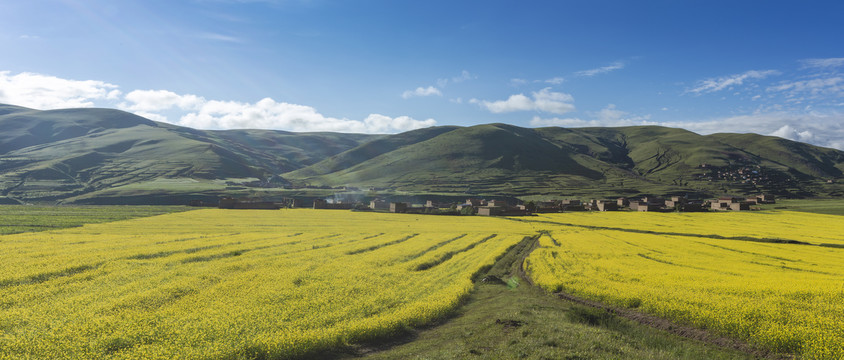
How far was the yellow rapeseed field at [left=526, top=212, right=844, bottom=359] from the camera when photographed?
15836 mm

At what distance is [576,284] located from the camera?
24.5 m

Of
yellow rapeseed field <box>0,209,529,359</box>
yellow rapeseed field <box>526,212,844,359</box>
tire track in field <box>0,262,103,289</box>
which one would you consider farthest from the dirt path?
tire track in field <box>0,262,103,289</box>

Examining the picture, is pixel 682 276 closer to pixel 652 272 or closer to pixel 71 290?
pixel 652 272

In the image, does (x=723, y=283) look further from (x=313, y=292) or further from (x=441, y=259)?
(x=313, y=292)

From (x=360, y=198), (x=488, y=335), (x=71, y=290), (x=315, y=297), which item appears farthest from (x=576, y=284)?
(x=360, y=198)

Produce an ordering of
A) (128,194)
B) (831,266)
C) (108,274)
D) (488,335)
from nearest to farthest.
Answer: (488,335) → (108,274) → (831,266) → (128,194)

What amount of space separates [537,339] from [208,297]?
53.5ft

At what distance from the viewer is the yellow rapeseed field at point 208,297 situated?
13.5 metres

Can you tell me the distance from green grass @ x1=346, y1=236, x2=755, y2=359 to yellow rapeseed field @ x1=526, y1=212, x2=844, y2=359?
2049 millimetres

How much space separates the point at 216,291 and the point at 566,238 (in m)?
45.9

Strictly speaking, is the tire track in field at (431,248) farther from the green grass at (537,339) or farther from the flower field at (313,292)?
the green grass at (537,339)

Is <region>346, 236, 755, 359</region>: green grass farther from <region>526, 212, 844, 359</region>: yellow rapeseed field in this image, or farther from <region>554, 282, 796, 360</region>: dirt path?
<region>526, 212, 844, 359</region>: yellow rapeseed field

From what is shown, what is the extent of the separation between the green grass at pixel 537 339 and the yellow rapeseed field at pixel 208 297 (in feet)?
4.54

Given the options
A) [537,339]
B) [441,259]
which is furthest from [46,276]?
[537,339]
